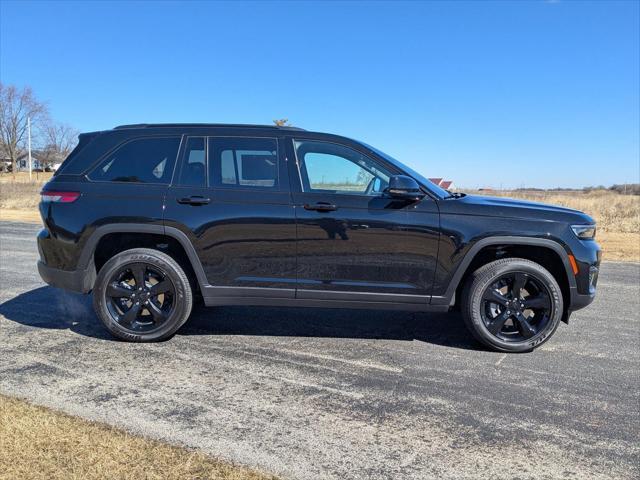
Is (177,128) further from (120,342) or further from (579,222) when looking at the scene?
(579,222)

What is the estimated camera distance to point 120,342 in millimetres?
4660

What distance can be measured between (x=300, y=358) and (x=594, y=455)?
225cm

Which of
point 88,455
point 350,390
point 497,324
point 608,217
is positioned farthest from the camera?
point 608,217

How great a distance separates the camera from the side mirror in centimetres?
425

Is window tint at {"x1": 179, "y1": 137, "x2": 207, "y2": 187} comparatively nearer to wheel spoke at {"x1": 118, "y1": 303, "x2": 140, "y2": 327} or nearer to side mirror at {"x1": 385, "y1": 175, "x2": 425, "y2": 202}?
wheel spoke at {"x1": 118, "y1": 303, "x2": 140, "y2": 327}

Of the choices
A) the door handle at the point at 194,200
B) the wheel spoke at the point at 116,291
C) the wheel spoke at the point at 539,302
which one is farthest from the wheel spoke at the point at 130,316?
the wheel spoke at the point at 539,302

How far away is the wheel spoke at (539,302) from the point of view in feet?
14.6

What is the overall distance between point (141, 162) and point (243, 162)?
3.11 feet

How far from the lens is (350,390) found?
3656mm

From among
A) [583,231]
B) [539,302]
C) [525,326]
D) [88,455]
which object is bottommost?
[88,455]

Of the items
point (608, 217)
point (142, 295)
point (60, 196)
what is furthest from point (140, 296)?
point (608, 217)

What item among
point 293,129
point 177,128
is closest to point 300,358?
point 293,129

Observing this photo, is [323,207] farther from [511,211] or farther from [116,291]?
[116,291]

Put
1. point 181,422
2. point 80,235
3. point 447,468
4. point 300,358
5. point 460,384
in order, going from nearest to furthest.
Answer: point 447,468
point 181,422
point 460,384
point 300,358
point 80,235
